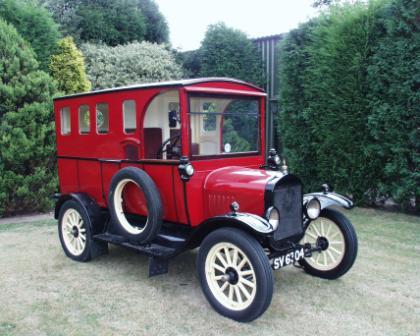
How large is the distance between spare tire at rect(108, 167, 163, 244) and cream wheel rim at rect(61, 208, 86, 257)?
0.66 meters

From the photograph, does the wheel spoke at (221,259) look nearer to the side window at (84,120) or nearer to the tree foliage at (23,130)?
the side window at (84,120)

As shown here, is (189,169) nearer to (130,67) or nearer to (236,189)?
(236,189)

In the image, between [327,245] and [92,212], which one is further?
[92,212]

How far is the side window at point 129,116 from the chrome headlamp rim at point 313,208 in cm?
193

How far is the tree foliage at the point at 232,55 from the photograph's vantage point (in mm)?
10867

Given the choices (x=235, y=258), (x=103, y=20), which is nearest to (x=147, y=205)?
(x=235, y=258)

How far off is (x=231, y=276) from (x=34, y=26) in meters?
8.57

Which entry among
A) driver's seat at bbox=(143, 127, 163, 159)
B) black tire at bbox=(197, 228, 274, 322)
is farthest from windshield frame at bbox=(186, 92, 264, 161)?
black tire at bbox=(197, 228, 274, 322)

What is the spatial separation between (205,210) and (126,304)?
1116mm

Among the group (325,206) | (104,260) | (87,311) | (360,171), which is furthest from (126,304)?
(360,171)

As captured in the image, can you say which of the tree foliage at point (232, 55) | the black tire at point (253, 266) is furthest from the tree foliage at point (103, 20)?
the black tire at point (253, 266)

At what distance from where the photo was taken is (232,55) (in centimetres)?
1100

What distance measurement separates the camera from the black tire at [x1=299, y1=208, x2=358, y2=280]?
4.09 metres

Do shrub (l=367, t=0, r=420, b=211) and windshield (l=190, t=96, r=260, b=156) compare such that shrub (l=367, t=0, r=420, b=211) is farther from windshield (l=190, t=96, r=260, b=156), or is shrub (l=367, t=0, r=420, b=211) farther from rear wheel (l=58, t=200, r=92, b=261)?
rear wheel (l=58, t=200, r=92, b=261)
